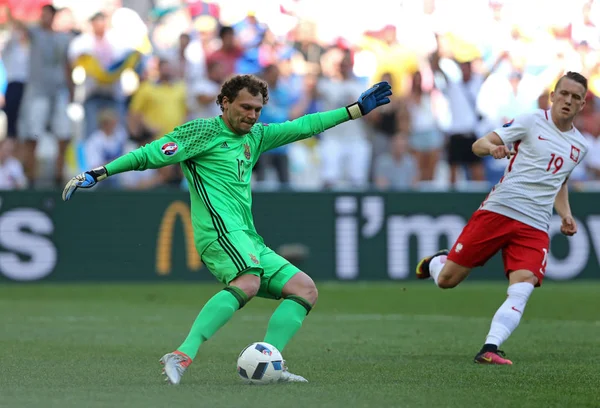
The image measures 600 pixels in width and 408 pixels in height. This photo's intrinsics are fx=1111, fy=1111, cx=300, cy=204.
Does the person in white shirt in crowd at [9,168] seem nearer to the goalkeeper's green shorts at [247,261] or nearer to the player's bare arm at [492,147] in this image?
the player's bare arm at [492,147]

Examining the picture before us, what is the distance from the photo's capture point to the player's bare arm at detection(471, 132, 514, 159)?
824 centimetres

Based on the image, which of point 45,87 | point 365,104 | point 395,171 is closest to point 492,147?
point 365,104

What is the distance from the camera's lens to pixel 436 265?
1011 cm

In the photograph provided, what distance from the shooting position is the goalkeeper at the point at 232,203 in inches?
289

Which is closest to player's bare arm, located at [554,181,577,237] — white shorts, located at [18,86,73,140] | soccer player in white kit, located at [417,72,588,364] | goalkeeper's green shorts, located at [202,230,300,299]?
soccer player in white kit, located at [417,72,588,364]

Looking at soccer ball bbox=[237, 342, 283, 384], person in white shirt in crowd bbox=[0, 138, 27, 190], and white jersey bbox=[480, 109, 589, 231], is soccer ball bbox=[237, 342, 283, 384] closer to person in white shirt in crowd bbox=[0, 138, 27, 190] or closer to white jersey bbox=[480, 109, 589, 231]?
white jersey bbox=[480, 109, 589, 231]

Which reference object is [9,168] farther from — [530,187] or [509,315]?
[509,315]

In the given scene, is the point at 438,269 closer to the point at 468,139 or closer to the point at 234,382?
the point at 234,382

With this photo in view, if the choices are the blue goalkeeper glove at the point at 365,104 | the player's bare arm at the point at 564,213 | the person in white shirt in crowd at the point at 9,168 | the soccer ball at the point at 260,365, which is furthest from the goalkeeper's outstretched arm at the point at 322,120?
the person in white shirt in crowd at the point at 9,168

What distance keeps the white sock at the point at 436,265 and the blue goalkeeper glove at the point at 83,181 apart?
151 inches

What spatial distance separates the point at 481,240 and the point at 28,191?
905cm

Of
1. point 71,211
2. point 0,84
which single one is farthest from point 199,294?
point 0,84

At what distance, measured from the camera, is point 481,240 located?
943cm

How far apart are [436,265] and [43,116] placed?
8660 mm
